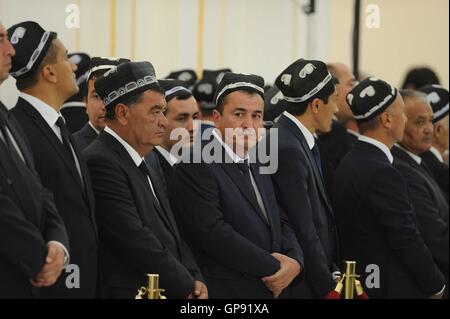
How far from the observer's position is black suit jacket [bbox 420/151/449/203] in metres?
6.71

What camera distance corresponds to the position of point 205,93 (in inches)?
253

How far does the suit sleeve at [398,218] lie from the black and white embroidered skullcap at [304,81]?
0.51m

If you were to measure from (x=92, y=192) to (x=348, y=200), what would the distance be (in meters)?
1.64

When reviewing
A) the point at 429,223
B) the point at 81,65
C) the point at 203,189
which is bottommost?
the point at 429,223

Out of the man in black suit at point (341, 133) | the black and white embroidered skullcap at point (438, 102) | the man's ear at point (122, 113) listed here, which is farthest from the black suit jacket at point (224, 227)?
the black and white embroidered skullcap at point (438, 102)

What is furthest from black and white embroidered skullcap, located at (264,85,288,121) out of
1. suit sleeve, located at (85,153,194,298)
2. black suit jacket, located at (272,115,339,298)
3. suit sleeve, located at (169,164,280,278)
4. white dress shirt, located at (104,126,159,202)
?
suit sleeve, located at (85,153,194,298)

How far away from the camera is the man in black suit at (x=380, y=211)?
545cm

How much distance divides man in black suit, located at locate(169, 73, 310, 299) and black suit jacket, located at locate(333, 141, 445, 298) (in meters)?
0.62

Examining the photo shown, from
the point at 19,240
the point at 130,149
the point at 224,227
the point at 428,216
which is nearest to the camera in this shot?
the point at 19,240

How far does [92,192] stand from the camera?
429 centimetres

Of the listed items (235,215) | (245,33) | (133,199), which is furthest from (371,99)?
(245,33)

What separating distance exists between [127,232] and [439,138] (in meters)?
3.10

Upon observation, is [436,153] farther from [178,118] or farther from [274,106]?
[178,118]

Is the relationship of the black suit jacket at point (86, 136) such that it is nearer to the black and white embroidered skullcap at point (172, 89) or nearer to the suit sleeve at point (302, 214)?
the black and white embroidered skullcap at point (172, 89)
